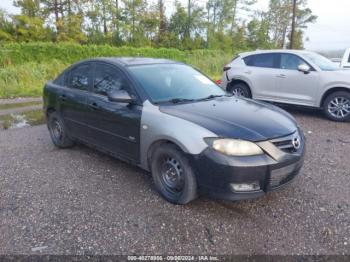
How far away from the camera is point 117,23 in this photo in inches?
1309

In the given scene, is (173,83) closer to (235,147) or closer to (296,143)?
(235,147)

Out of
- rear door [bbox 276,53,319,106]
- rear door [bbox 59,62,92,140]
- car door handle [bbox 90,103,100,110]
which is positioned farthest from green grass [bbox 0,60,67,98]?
rear door [bbox 276,53,319,106]

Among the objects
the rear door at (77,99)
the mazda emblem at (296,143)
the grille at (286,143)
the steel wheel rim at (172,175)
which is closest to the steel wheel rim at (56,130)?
the rear door at (77,99)

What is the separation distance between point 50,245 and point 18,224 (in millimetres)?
551

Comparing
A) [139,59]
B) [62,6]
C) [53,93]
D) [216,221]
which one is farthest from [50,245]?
[62,6]

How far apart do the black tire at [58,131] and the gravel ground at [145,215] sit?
638 millimetres

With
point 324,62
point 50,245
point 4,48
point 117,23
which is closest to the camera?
point 50,245

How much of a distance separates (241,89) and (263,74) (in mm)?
778

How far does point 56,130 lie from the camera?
17.5 ft

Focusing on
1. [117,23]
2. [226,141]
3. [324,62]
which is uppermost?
[117,23]

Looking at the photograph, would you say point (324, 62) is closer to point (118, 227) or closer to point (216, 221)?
point (216, 221)

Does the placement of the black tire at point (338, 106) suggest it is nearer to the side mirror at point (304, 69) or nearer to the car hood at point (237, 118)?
the side mirror at point (304, 69)

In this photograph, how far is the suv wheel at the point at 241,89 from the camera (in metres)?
8.23

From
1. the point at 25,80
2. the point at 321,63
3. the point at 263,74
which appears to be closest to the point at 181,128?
the point at 263,74
